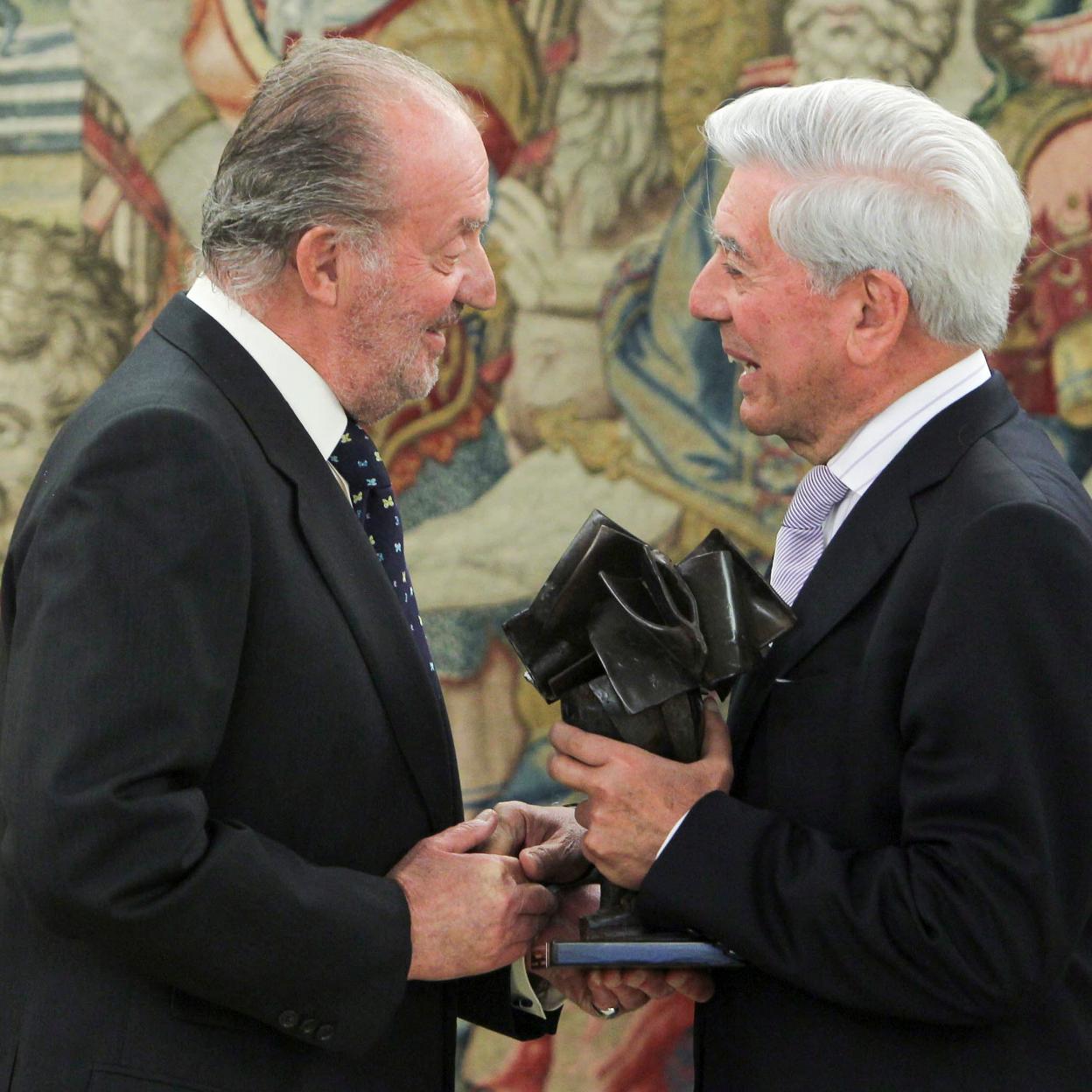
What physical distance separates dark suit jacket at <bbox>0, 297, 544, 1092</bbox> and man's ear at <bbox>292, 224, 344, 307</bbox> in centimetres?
17

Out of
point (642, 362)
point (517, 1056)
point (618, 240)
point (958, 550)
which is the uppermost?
point (958, 550)

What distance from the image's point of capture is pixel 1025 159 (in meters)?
4.23

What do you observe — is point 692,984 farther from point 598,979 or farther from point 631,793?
point 631,793

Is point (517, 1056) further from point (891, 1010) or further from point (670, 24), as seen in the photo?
point (670, 24)

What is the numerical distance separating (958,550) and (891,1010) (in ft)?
2.08

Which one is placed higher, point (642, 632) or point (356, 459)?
point (356, 459)

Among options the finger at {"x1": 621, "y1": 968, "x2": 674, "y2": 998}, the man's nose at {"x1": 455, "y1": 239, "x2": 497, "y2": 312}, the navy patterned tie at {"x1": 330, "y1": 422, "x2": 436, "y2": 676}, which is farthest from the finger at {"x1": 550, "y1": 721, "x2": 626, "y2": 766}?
the man's nose at {"x1": 455, "y1": 239, "x2": 497, "y2": 312}

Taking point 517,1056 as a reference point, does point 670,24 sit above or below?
above

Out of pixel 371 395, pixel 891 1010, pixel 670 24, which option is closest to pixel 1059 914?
pixel 891 1010

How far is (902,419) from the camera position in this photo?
2283 millimetres

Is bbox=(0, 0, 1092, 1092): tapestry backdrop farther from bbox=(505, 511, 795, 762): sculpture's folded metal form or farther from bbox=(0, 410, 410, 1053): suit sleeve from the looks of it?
bbox=(0, 410, 410, 1053): suit sleeve

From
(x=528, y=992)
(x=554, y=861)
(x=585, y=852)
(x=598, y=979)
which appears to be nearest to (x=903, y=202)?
(x=585, y=852)

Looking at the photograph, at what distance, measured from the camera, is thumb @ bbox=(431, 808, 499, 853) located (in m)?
2.24

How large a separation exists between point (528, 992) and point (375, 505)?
881mm
